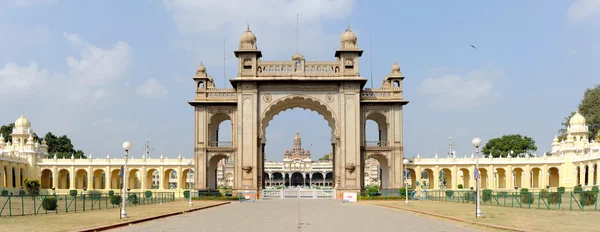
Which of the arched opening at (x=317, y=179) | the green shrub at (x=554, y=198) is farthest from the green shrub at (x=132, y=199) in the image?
the arched opening at (x=317, y=179)

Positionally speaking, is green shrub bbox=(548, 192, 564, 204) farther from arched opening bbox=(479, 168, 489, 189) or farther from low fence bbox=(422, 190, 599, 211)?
arched opening bbox=(479, 168, 489, 189)

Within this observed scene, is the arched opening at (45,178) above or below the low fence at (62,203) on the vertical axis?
below

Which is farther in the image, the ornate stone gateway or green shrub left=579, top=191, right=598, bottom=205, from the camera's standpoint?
the ornate stone gateway

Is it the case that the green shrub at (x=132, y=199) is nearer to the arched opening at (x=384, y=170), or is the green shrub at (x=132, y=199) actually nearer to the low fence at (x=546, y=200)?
the low fence at (x=546, y=200)

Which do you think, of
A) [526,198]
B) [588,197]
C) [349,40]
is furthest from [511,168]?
[588,197]

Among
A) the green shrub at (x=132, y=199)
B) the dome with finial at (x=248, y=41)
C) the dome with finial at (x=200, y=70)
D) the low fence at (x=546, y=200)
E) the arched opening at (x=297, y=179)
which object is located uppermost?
the dome with finial at (x=248, y=41)

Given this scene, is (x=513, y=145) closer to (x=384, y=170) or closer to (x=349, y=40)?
(x=384, y=170)

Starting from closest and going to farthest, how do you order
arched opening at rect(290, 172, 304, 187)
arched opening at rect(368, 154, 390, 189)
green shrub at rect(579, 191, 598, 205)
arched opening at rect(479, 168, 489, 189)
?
green shrub at rect(579, 191, 598, 205) → arched opening at rect(368, 154, 390, 189) → arched opening at rect(479, 168, 489, 189) → arched opening at rect(290, 172, 304, 187)

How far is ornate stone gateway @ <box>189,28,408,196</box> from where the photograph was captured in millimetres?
58688

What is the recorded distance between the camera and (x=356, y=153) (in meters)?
58.6

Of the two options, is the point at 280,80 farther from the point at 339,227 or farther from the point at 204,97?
the point at 339,227

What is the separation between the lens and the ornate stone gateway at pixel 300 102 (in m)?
58.7

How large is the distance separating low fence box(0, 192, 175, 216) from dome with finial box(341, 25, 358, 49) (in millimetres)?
21696

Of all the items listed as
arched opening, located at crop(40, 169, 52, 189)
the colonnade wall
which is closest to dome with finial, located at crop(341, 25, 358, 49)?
the colonnade wall
